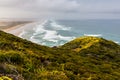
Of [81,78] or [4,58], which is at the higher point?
[4,58]

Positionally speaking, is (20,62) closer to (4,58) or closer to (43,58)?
(4,58)

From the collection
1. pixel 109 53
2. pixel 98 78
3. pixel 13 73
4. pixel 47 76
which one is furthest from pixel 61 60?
pixel 109 53

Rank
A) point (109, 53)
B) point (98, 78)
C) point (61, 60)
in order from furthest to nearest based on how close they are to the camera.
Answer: point (109, 53), point (61, 60), point (98, 78)

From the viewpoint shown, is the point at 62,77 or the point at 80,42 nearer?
the point at 62,77

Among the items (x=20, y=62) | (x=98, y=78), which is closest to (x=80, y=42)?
(x=98, y=78)

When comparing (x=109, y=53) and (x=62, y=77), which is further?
(x=109, y=53)

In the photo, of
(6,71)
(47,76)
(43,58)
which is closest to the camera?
(6,71)

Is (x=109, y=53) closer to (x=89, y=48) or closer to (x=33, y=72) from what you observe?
(x=89, y=48)

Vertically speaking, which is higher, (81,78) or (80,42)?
(80,42)

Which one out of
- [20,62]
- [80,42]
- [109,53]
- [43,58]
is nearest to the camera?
[20,62]
